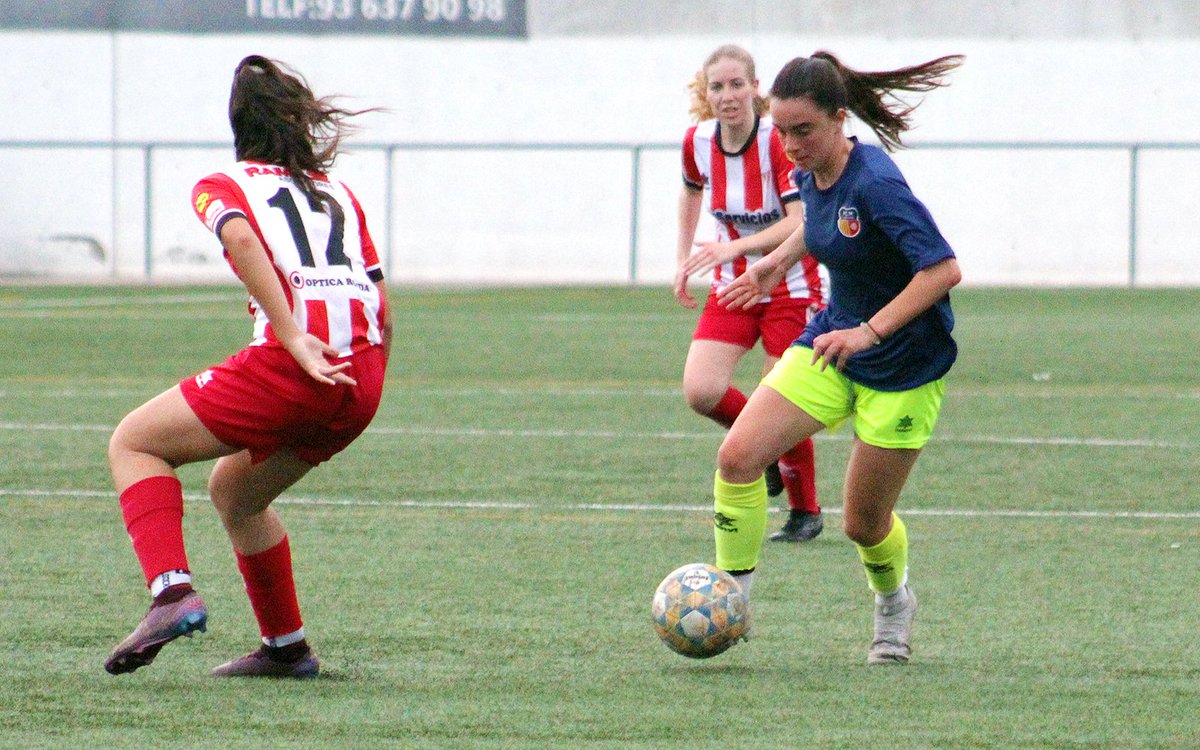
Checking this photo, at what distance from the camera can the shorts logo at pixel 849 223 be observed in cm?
522

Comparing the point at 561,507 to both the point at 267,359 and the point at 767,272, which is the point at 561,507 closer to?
the point at 767,272

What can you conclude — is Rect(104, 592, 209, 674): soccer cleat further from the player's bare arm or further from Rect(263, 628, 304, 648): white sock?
the player's bare arm

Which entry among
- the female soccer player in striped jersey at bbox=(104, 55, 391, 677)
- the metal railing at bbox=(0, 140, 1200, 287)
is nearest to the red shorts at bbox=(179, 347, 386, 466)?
the female soccer player in striped jersey at bbox=(104, 55, 391, 677)

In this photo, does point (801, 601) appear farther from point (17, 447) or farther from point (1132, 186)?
point (1132, 186)

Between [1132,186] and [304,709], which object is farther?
[1132,186]

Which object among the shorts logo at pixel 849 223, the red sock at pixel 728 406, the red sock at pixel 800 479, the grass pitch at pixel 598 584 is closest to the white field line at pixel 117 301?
the grass pitch at pixel 598 584

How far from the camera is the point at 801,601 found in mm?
6293

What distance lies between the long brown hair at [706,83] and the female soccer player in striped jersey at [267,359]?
8.77 ft

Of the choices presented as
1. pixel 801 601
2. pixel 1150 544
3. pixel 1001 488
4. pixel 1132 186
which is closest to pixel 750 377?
pixel 1001 488

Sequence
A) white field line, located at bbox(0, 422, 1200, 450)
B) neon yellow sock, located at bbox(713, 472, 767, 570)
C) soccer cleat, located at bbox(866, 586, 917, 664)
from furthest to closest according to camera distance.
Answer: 1. white field line, located at bbox(0, 422, 1200, 450)
2. neon yellow sock, located at bbox(713, 472, 767, 570)
3. soccer cleat, located at bbox(866, 586, 917, 664)

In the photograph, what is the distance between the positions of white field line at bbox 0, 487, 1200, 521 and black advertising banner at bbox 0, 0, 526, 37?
20.1 meters

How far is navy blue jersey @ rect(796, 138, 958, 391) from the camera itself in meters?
5.15

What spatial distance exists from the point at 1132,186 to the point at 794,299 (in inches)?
776

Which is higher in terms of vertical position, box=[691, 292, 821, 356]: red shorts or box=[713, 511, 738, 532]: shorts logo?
box=[691, 292, 821, 356]: red shorts
